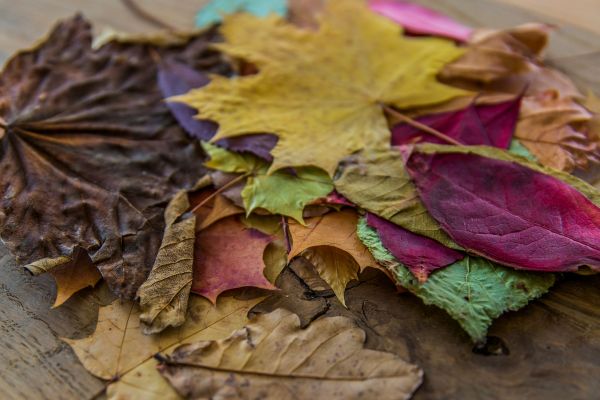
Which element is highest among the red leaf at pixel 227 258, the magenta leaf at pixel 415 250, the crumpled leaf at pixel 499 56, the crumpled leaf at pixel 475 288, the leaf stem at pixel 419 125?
the crumpled leaf at pixel 499 56

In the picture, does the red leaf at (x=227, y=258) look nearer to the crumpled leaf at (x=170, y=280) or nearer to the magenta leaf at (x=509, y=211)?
the crumpled leaf at (x=170, y=280)

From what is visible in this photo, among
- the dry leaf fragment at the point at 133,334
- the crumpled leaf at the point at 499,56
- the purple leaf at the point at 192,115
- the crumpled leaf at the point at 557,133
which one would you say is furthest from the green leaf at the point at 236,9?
the dry leaf fragment at the point at 133,334

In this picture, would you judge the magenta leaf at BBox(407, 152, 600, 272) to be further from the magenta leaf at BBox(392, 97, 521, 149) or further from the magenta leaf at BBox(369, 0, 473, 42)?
the magenta leaf at BBox(369, 0, 473, 42)

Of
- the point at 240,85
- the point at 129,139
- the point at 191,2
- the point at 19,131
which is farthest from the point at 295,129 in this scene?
the point at 191,2

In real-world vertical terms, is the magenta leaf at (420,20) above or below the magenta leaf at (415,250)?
above

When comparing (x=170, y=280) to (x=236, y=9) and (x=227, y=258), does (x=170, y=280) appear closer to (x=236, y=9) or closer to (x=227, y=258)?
(x=227, y=258)

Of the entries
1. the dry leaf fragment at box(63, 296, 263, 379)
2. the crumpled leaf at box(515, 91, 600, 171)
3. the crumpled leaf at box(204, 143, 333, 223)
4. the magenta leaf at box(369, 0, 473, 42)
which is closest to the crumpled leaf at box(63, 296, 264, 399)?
the dry leaf fragment at box(63, 296, 263, 379)
